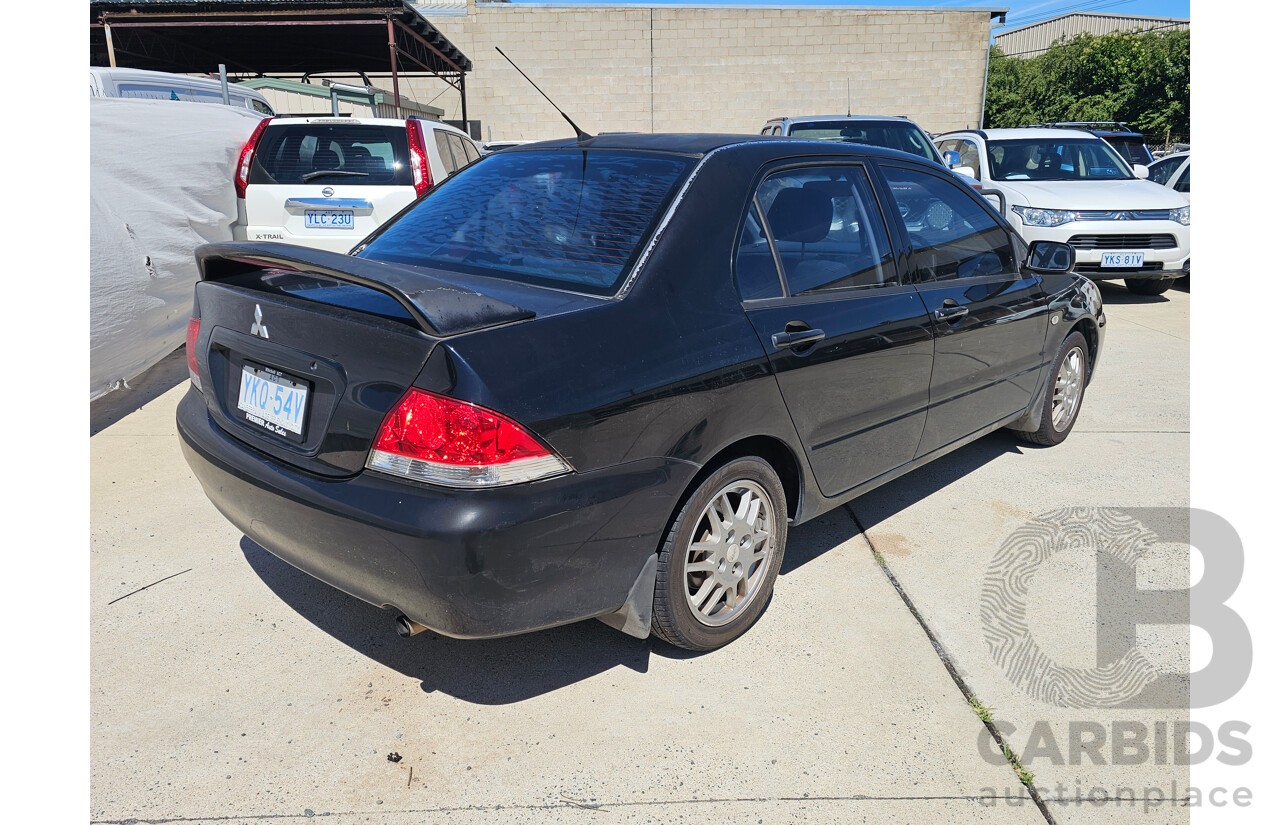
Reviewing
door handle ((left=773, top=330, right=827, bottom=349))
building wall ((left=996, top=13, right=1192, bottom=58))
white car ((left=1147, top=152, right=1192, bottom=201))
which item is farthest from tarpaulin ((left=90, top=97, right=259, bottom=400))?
building wall ((left=996, top=13, right=1192, bottom=58))

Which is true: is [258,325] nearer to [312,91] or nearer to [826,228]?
[826,228]

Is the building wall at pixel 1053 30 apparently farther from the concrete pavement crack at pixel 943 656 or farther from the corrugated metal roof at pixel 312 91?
the concrete pavement crack at pixel 943 656

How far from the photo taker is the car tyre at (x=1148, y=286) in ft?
34.0

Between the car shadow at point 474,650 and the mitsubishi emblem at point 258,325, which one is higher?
the mitsubishi emblem at point 258,325

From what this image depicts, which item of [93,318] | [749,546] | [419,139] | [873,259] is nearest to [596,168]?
[873,259]

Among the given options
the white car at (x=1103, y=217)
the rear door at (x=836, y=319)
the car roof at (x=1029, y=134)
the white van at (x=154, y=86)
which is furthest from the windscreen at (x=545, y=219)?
the car roof at (x=1029, y=134)

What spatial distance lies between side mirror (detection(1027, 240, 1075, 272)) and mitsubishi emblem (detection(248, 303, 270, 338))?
3.44 meters

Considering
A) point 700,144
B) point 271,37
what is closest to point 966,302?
point 700,144

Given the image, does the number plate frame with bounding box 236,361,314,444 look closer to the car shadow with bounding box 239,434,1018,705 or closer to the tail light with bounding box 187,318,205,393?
the tail light with bounding box 187,318,205,393

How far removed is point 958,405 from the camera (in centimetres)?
380

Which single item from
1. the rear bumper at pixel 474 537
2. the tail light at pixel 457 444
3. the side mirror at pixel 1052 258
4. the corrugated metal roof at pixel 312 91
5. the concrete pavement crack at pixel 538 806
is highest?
the corrugated metal roof at pixel 312 91

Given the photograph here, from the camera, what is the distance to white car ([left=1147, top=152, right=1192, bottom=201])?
11.3 m

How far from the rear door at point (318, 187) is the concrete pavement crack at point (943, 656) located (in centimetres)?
485

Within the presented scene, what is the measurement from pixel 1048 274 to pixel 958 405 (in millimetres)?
1219
